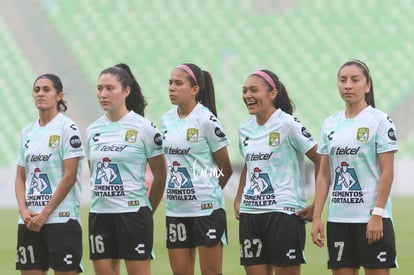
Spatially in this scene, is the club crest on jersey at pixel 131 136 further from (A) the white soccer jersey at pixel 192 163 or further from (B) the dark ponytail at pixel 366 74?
(B) the dark ponytail at pixel 366 74

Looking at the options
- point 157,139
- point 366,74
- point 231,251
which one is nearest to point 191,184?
point 157,139

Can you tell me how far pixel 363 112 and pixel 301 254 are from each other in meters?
1.13

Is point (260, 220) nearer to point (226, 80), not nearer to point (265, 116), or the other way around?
point (265, 116)

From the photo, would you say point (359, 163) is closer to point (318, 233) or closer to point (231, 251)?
point (318, 233)

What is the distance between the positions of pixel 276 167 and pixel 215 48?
69.3ft

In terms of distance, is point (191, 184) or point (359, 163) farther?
point (191, 184)

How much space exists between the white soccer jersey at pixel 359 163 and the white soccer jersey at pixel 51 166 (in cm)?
181

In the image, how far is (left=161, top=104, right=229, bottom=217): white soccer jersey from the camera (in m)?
7.07

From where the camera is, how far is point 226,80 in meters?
27.0

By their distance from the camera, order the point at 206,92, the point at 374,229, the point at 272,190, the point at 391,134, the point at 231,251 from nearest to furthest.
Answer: the point at 374,229 < the point at 391,134 < the point at 272,190 < the point at 206,92 < the point at 231,251

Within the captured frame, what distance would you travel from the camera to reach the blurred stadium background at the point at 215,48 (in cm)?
2647

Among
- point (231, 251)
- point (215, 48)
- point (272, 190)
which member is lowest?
point (231, 251)

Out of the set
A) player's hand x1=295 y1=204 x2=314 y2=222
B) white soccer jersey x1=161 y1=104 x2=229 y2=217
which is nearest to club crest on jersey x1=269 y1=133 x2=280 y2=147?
player's hand x1=295 y1=204 x2=314 y2=222

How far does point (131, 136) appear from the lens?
6602mm
